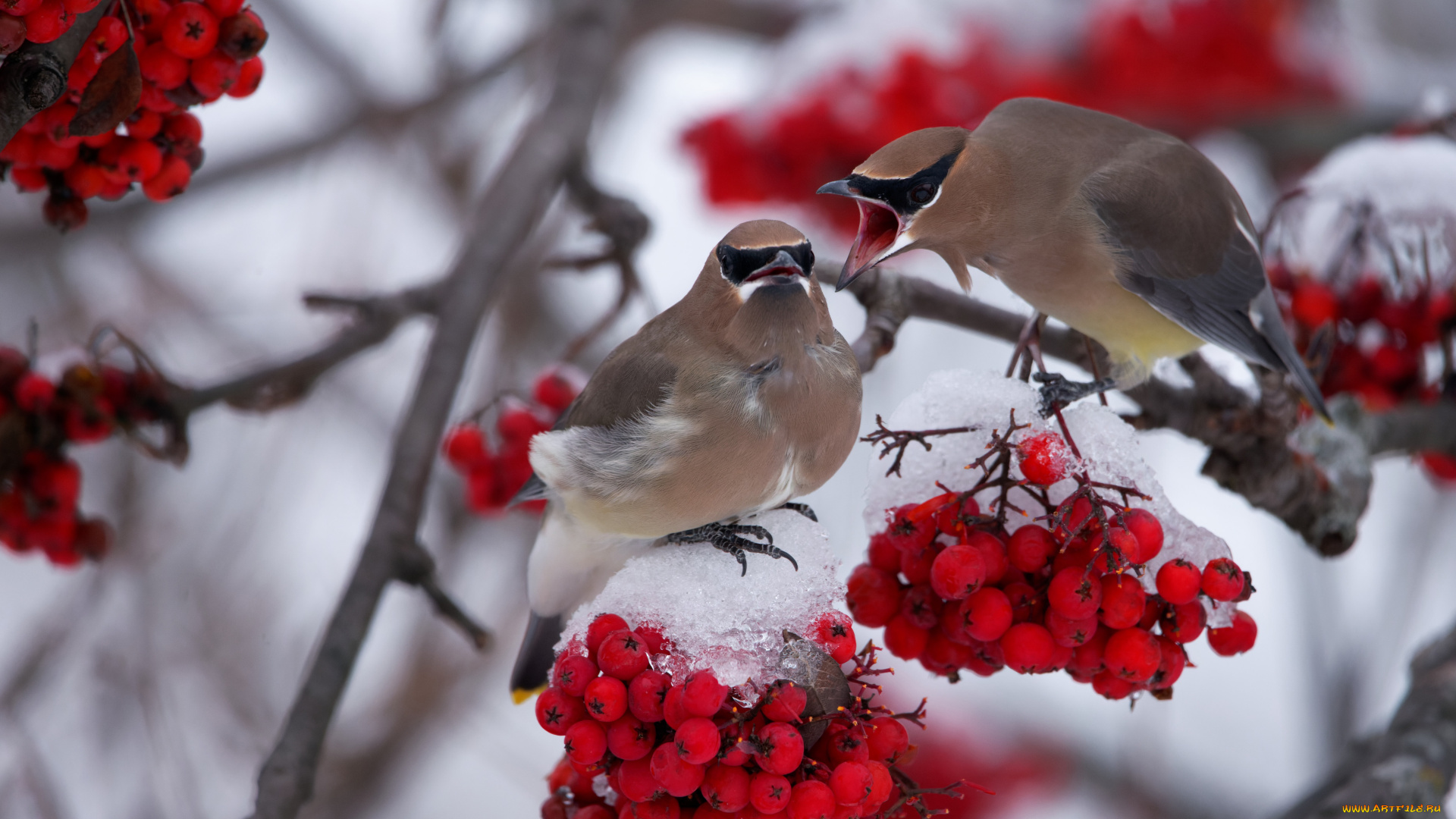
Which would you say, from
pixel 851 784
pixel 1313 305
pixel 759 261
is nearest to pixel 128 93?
pixel 759 261

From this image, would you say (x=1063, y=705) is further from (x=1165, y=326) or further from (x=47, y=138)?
(x=47, y=138)

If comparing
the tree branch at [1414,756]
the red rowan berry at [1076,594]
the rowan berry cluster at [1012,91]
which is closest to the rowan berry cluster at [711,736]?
the red rowan berry at [1076,594]

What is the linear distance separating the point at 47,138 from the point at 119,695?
227 centimetres

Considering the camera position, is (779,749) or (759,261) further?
(759,261)

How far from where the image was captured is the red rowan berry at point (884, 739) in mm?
1471

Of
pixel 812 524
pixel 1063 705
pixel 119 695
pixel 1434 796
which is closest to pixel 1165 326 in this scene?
pixel 812 524

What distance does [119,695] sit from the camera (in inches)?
128

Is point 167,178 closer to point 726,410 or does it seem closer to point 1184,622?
point 726,410

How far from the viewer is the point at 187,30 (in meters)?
1.47

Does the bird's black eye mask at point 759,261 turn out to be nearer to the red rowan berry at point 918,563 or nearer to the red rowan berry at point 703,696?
the red rowan berry at point 918,563

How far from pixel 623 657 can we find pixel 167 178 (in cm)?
100

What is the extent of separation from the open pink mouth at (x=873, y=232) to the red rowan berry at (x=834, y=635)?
0.50m

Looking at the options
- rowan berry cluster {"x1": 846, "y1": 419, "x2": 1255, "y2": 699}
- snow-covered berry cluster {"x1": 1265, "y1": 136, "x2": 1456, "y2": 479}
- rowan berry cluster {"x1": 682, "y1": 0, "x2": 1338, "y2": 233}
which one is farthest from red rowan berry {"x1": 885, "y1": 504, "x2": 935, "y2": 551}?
rowan berry cluster {"x1": 682, "y1": 0, "x2": 1338, "y2": 233}

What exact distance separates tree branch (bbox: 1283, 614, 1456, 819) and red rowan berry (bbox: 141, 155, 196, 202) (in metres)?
2.31
